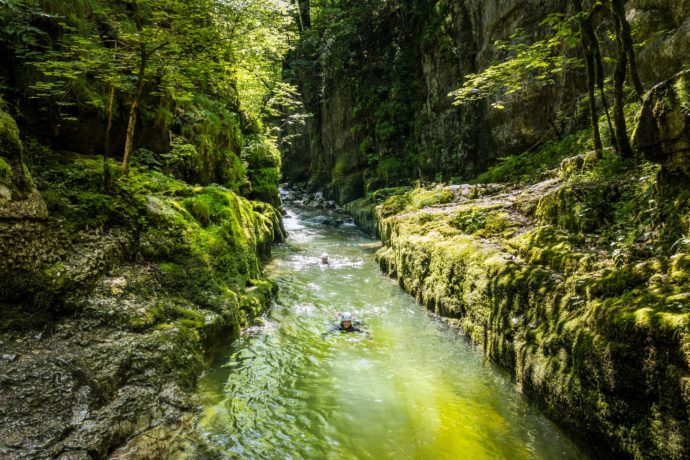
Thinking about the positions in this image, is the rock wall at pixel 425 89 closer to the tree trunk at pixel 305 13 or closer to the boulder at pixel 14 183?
the tree trunk at pixel 305 13

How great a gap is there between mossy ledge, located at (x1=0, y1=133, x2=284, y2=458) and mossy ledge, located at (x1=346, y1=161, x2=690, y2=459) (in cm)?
435

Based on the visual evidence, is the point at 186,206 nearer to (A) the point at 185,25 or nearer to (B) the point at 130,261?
(B) the point at 130,261

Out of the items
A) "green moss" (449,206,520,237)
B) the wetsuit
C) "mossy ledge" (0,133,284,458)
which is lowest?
the wetsuit

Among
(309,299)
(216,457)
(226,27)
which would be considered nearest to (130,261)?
(216,457)

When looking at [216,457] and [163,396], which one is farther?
[163,396]

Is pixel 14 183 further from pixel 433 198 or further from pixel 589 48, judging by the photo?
pixel 433 198

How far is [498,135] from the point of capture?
679 inches

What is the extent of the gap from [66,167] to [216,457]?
570 cm

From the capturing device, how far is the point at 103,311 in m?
5.19

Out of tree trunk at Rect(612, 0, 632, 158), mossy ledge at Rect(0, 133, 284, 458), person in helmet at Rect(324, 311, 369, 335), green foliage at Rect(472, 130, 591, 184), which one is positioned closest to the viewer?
mossy ledge at Rect(0, 133, 284, 458)

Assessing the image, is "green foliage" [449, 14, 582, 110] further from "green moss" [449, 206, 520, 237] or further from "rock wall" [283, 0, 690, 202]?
"green moss" [449, 206, 520, 237]

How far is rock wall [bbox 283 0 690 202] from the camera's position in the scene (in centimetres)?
1385

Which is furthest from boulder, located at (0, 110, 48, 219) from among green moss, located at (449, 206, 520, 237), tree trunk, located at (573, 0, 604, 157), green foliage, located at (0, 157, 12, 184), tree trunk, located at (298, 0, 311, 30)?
tree trunk, located at (298, 0, 311, 30)

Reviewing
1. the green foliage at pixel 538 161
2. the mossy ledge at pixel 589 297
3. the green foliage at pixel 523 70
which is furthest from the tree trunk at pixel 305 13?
the mossy ledge at pixel 589 297
